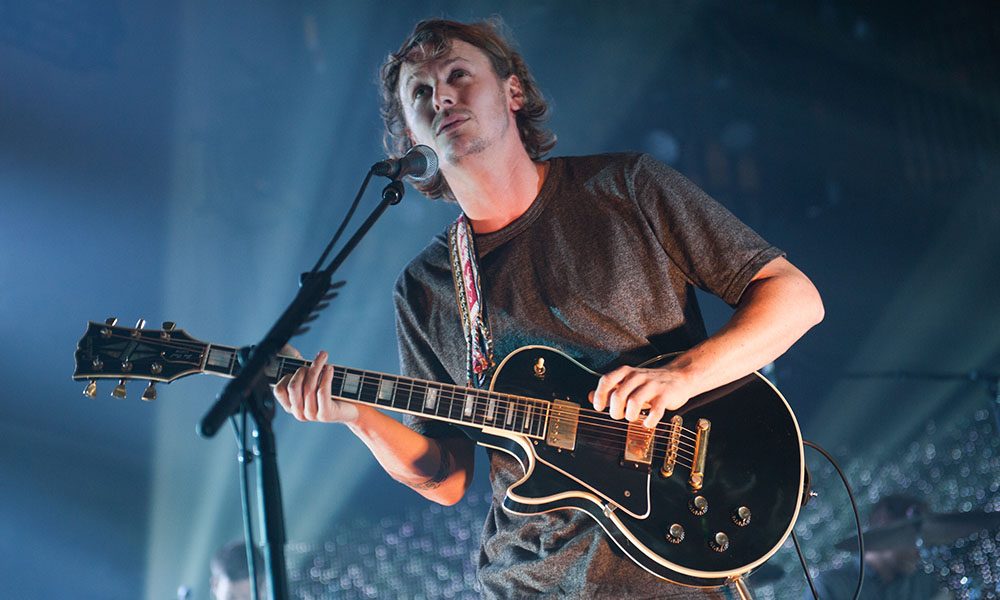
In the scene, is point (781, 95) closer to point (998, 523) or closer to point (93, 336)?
point (998, 523)

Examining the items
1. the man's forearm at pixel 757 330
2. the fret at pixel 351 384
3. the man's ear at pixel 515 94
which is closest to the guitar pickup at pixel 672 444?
the man's forearm at pixel 757 330

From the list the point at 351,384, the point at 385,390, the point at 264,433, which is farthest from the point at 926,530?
the point at 264,433

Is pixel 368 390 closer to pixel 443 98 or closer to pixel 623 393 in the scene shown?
pixel 623 393

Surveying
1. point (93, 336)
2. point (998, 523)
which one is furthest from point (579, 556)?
point (998, 523)

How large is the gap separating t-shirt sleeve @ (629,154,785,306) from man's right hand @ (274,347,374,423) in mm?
1183

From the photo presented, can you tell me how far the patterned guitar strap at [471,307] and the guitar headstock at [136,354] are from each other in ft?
2.84

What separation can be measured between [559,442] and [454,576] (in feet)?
16.9

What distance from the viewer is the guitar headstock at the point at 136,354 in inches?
91.4

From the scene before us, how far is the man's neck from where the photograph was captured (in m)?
2.91

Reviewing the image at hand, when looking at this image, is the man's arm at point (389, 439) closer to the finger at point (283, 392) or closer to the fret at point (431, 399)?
the finger at point (283, 392)

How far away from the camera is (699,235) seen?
2.51 metres

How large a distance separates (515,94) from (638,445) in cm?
185

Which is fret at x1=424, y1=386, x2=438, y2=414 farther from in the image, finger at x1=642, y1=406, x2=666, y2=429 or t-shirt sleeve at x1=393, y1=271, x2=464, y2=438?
finger at x1=642, y1=406, x2=666, y2=429

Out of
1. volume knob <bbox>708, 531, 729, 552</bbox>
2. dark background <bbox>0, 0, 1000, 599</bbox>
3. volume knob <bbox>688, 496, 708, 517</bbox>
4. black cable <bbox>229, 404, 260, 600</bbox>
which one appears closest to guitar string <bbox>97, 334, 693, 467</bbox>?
volume knob <bbox>688, 496, 708, 517</bbox>
